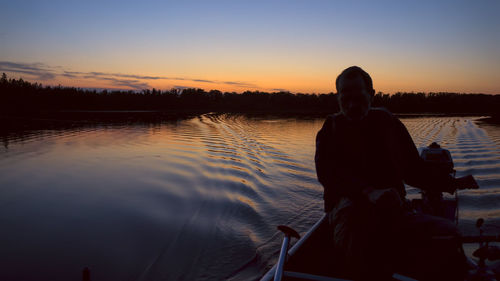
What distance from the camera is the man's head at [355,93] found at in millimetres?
2840

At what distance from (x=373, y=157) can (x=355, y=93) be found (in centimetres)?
61

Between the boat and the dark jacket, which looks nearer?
the boat

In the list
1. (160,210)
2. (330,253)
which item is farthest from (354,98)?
(160,210)

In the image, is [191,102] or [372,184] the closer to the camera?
[372,184]

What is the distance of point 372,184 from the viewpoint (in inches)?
114

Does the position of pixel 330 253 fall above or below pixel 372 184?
below

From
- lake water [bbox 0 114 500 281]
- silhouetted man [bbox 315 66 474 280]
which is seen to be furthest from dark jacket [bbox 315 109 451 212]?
lake water [bbox 0 114 500 281]

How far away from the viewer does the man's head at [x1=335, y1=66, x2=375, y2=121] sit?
284 centimetres

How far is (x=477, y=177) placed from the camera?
992 cm

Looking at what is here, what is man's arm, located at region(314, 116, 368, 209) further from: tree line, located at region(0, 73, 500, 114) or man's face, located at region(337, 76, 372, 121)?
tree line, located at region(0, 73, 500, 114)

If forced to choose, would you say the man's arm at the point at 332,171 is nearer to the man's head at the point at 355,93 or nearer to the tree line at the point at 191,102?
the man's head at the point at 355,93

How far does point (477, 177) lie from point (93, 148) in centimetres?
1636

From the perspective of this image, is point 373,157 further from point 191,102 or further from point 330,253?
point 191,102

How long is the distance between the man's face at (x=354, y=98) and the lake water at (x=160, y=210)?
280cm
